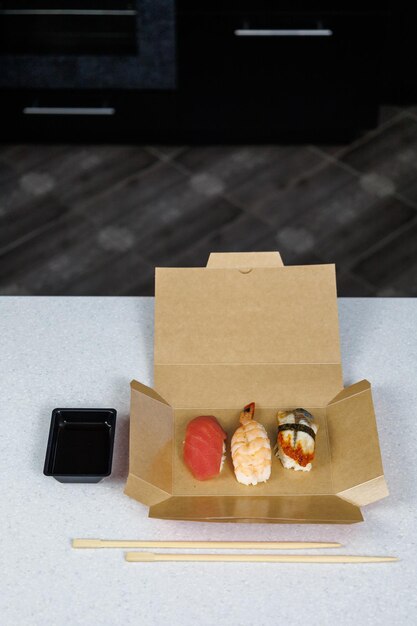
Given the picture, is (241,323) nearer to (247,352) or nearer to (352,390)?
(247,352)

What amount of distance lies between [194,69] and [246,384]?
69.2 inches

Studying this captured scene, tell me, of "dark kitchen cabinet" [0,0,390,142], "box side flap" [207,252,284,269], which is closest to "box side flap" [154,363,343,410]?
"box side flap" [207,252,284,269]

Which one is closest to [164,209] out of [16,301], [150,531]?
[16,301]

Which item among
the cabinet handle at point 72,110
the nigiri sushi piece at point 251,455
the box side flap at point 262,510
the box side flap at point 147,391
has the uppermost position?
the box side flap at point 147,391

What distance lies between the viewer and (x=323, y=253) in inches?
106

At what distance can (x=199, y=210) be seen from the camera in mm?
2822

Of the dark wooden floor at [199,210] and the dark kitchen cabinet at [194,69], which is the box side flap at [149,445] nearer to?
the dark wooden floor at [199,210]

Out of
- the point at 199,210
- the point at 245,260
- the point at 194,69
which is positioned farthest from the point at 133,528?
the point at 194,69

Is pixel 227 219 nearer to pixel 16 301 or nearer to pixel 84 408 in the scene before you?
pixel 16 301

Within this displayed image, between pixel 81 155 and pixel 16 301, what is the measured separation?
169 centimetres

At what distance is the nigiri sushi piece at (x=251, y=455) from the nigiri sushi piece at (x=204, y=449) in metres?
0.02

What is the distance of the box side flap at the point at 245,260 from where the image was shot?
1191 mm

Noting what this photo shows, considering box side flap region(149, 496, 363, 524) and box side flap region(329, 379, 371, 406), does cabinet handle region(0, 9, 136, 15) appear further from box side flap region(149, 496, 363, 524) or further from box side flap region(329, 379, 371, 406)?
box side flap region(149, 496, 363, 524)

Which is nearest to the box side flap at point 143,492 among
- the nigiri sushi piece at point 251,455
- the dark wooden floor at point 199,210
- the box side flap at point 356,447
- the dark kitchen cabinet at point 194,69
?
the nigiri sushi piece at point 251,455
